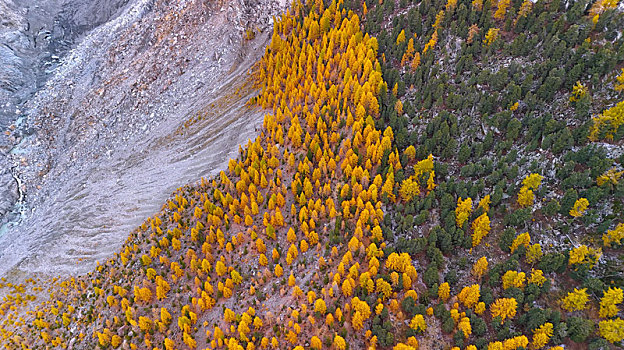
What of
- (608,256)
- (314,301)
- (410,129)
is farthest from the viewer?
(410,129)

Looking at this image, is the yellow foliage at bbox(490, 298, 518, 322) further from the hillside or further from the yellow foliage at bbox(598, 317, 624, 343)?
the yellow foliage at bbox(598, 317, 624, 343)

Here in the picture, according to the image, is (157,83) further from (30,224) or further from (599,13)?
(599,13)

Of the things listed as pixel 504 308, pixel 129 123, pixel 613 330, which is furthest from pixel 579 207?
pixel 129 123

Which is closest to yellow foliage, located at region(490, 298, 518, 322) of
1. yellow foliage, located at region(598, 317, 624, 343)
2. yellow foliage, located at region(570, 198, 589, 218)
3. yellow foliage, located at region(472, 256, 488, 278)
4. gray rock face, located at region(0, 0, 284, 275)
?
yellow foliage, located at region(472, 256, 488, 278)

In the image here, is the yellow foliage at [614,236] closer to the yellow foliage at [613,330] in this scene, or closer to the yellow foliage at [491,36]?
the yellow foliage at [613,330]

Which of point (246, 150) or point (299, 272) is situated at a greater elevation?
point (246, 150)

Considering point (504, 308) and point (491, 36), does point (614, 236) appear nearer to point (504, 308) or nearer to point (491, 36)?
point (504, 308)

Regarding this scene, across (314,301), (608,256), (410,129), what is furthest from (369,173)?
(608,256)
